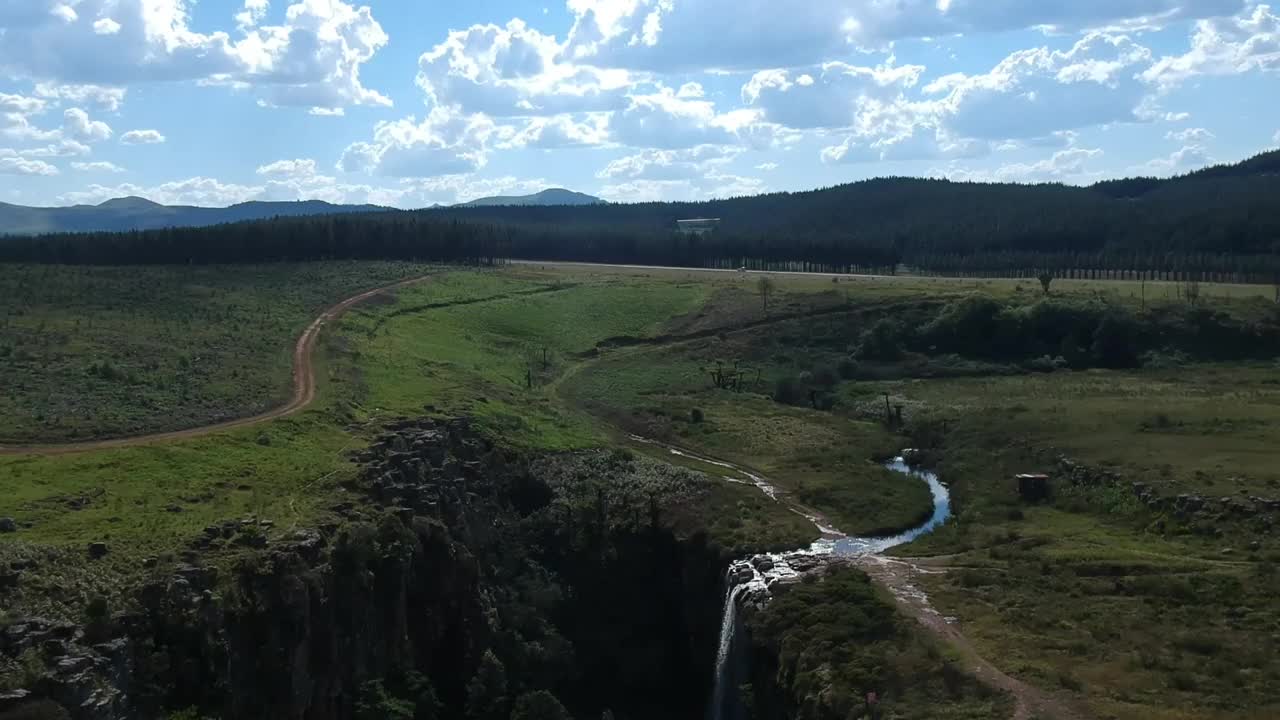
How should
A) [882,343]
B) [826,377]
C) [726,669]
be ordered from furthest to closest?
[882,343] < [826,377] < [726,669]

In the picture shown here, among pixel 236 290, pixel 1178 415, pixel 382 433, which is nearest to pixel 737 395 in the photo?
pixel 1178 415

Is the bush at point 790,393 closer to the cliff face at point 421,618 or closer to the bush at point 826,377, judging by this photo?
the bush at point 826,377

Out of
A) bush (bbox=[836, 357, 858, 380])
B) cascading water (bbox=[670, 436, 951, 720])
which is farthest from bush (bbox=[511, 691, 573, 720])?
bush (bbox=[836, 357, 858, 380])

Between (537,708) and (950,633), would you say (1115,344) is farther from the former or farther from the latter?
(537,708)

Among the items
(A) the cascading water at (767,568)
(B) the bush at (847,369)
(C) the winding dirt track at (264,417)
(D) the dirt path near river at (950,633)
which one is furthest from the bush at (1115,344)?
(C) the winding dirt track at (264,417)

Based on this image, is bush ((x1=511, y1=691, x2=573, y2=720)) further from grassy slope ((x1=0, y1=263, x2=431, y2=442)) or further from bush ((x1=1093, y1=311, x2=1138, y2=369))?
bush ((x1=1093, y1=311, x2=1138, y2=369))

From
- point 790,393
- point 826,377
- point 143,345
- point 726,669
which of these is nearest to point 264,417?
point 143,345
